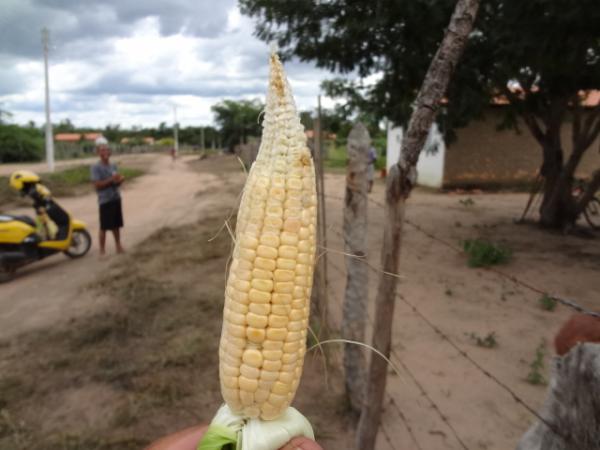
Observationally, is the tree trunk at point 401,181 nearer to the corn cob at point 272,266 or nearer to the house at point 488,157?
the corn cob at point 272,266

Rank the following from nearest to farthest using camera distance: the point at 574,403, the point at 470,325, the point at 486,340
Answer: the point at 574,403 < the point at 486,340 < the point at 470,325

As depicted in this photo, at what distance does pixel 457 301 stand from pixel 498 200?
9.80 meters

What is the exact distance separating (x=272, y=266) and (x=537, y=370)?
344 cm

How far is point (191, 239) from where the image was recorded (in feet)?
29.0

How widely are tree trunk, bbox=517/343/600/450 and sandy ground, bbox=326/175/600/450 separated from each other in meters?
1.10

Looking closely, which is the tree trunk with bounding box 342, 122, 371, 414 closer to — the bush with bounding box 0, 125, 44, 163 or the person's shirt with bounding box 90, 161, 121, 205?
the person's shirt with bounding box 90, 161, 121, 205

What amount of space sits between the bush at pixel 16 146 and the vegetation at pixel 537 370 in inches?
1724

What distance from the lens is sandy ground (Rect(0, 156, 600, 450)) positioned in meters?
3.19

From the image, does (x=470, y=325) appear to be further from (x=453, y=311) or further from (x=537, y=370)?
(x=537, y=370)

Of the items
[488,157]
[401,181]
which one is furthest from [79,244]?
[488,157]

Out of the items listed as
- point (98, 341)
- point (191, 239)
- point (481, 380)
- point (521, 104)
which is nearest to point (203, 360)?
point (98, 341)

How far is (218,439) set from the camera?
1170 millimetres

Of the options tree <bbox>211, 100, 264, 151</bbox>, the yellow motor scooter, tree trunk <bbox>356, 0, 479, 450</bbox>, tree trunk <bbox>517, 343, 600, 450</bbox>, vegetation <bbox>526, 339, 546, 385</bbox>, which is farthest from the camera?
tree <bbox>211, 100, 264, 151</bbox>

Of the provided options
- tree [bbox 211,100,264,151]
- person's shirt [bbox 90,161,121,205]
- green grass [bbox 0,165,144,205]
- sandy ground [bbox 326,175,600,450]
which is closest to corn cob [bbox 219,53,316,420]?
sandy ground [bbox 326,175,600,450]
